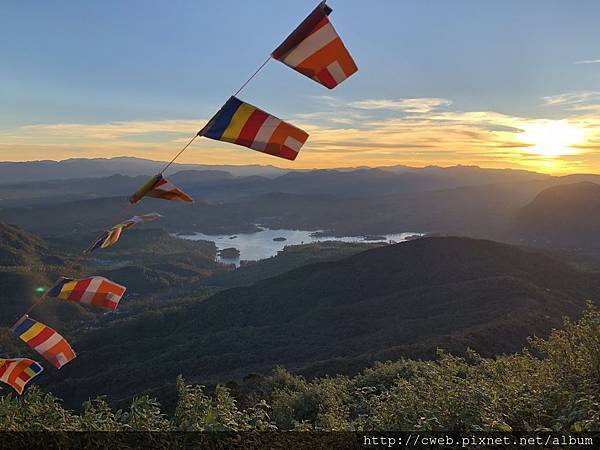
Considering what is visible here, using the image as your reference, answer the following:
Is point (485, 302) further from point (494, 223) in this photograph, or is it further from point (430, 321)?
point (494, 223)

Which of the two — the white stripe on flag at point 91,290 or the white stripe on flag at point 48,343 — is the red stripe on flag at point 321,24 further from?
the white stripe on flag at point 48,343

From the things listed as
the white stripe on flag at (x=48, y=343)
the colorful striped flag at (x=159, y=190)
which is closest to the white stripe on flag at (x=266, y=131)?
the colorful striped flag at (x=159, y=190)

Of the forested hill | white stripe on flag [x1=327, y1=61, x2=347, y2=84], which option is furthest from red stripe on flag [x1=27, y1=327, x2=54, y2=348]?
the forested hill

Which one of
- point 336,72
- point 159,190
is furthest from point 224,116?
point 159,190

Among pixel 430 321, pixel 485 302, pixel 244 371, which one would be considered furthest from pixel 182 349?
pixel 485 302

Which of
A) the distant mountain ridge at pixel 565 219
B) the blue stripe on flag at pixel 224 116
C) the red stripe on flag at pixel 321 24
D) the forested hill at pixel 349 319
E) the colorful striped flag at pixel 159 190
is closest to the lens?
the red stripe on flag at pixel 321 24

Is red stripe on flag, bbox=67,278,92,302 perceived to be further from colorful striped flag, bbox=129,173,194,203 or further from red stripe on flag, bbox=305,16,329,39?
red stripe on flag, bbox=305,16,329,39
